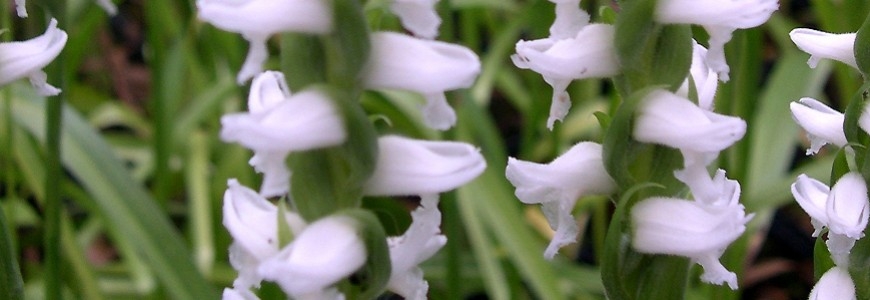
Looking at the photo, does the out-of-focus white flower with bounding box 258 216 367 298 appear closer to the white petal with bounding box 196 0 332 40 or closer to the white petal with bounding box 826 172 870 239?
the white petal with bounding box 196 0 332 40

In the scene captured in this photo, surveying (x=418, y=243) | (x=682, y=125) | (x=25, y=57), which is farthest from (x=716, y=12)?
(x=25, y=57)

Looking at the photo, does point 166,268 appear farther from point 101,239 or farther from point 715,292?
point 101,239

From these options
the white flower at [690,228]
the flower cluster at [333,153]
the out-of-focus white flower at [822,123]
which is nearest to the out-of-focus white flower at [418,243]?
the flower cluster at [333,153]

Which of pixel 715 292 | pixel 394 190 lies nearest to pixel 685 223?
pixel 394 190

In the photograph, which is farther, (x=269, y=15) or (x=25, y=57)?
(x=25, y=57)

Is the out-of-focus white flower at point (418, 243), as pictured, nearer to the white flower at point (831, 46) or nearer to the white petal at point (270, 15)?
the white petal at point (270, 15)

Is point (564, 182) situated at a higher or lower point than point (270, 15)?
lower

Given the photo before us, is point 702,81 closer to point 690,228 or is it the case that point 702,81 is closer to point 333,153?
point 690,228
